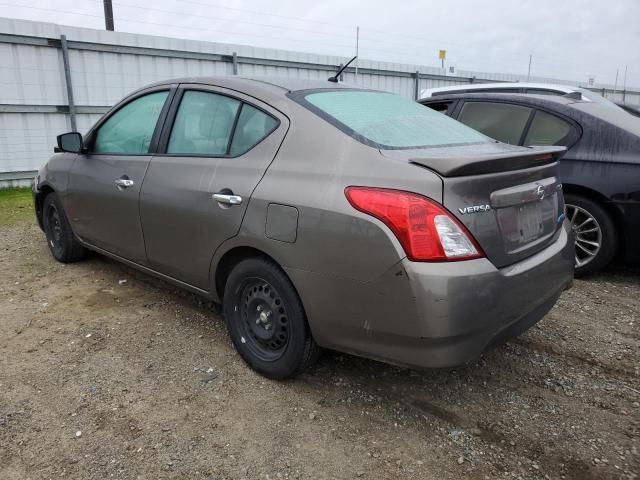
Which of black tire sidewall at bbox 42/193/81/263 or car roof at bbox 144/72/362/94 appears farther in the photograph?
black tire sidewall at bbox 42/193/81/263

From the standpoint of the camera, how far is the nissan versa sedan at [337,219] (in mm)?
2111

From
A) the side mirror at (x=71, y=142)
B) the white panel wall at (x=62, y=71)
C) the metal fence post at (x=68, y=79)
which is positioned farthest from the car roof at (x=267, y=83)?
the metal fence post at (x=68, y=79)

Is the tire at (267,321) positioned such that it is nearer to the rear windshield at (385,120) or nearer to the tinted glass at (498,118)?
the rear windshield at (385,120)

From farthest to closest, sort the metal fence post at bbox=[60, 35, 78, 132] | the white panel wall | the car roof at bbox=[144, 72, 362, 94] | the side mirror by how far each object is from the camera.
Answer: the metal fence post at bbox=[60, 35, 78, 132]
the white panel wall
the side mirror
the car roof at bbox=[144, 72, 362, 94]

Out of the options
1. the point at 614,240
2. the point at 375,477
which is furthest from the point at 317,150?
the point at 614,240

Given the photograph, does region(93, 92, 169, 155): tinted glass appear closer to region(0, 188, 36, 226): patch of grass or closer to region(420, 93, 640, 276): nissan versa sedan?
region(420, 93, 640, 276): nissan versa sedan

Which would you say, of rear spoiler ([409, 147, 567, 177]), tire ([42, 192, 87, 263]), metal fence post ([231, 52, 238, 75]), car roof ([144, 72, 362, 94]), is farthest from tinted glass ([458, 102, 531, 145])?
metal fence post ([231, 52, 238, 75])

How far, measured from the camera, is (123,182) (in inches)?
138

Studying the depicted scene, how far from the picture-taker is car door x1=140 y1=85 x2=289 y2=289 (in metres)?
2.72

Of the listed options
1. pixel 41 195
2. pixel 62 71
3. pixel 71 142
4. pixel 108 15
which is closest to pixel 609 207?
pixel 71 142

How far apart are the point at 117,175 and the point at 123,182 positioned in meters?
0.14

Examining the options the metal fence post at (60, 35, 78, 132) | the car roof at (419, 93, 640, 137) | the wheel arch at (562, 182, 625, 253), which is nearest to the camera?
the wheel arch at (562, 182, 625, 253)

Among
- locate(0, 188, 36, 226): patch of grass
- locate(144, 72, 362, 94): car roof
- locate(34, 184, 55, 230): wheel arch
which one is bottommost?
locate(0, 188, 36, 226): patch of grass

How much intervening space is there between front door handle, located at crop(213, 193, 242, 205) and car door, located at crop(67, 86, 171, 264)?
0.84 metres
